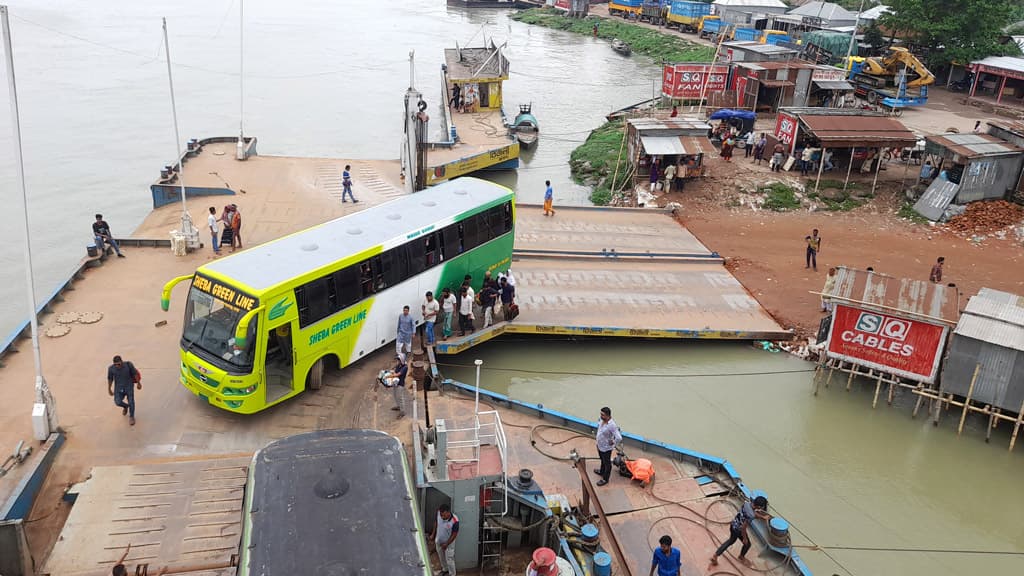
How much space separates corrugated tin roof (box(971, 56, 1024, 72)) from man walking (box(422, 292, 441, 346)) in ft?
134

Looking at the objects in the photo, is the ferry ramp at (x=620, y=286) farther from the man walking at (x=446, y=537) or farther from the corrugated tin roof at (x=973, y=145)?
the corrugated tin roof at (x=973, y=145)

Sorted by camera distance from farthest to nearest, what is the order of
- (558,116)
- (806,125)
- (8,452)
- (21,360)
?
1. (558,116)
2. (806,125)
3. (21,360)
4. (8,452)

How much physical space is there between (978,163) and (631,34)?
2215 inches

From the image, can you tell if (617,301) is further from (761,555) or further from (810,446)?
(761,555)

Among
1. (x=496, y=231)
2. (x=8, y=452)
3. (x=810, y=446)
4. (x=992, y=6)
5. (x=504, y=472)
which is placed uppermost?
(x=992, y=6)

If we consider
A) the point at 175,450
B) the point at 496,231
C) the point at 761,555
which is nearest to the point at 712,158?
the point at 496,231

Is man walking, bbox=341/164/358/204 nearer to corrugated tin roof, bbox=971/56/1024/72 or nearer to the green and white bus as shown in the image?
the green and white bus

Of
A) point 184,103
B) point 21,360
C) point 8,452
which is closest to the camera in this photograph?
point 8,452

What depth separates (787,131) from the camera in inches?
1196

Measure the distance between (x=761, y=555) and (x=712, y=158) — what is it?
74.2 feet

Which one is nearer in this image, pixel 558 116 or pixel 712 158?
pixel 712 158

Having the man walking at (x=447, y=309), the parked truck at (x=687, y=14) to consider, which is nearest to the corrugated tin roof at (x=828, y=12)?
the parked truck at (x=687, y=14)

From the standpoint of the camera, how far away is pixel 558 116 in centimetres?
4738

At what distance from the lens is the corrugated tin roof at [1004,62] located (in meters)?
41.0
